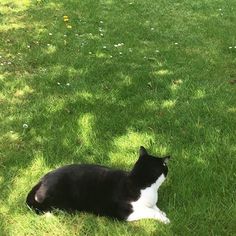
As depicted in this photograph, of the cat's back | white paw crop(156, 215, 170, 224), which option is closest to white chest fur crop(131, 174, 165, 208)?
white paw crop(156, 215, 170, 224)

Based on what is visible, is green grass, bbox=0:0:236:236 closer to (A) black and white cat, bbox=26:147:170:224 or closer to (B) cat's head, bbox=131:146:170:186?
(A) black and white cat, bbox=26:147:170:224

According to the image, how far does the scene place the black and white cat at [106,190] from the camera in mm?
5270

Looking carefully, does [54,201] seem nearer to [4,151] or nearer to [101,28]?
[4,151]

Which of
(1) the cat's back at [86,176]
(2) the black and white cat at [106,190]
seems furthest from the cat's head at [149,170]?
(1) the cat's back at [86,176]

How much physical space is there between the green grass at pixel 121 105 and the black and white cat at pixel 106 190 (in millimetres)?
129

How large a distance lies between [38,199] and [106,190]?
2.55 feet

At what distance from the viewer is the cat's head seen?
17.6ft

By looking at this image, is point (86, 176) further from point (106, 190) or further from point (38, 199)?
point (38, 199)

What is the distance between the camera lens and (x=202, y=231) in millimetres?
5156

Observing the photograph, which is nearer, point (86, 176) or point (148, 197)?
point (148, 197)

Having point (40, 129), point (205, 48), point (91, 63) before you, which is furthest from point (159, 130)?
point (205, 48)

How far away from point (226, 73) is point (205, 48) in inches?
60.4

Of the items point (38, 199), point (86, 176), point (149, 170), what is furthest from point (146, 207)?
point (38, 199)

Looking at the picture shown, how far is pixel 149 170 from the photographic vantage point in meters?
5.41
